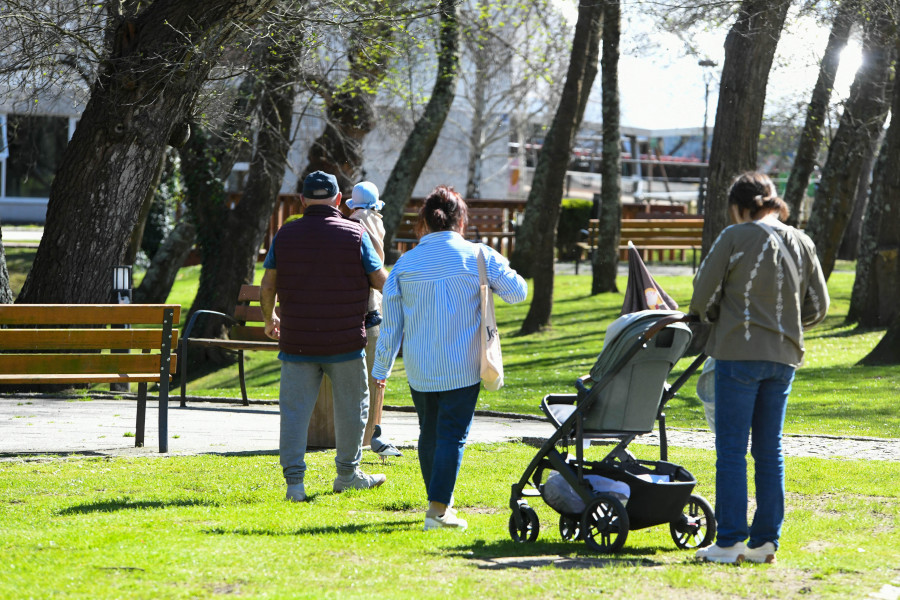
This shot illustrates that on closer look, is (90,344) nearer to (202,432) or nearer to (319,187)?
(202,432)

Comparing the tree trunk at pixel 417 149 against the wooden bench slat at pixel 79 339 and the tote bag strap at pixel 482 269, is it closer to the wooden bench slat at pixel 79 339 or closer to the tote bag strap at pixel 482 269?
the wooden bench slat at pixel 79 339

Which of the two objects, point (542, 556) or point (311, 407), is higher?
point (311, 407)

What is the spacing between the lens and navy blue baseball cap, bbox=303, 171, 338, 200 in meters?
6.59

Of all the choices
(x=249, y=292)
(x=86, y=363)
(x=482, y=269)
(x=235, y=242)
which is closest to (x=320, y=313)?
(x=482, y=269)

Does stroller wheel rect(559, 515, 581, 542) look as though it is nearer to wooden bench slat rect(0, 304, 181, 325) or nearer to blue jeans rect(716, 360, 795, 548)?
blue jeans rect(716, 360, 795, 548)

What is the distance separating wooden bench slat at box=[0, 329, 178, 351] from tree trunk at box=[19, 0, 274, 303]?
2657 mm

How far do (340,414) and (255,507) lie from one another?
0.76m

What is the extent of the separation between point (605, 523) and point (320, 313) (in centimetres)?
206

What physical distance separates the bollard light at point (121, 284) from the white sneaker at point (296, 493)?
190 inches

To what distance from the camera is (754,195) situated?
5.12 m

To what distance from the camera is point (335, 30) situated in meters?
11.3

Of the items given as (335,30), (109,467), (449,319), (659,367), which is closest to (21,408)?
(109,467)

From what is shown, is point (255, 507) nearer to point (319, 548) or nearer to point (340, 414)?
point (340, 414)

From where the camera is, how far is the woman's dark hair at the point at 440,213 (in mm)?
5914
